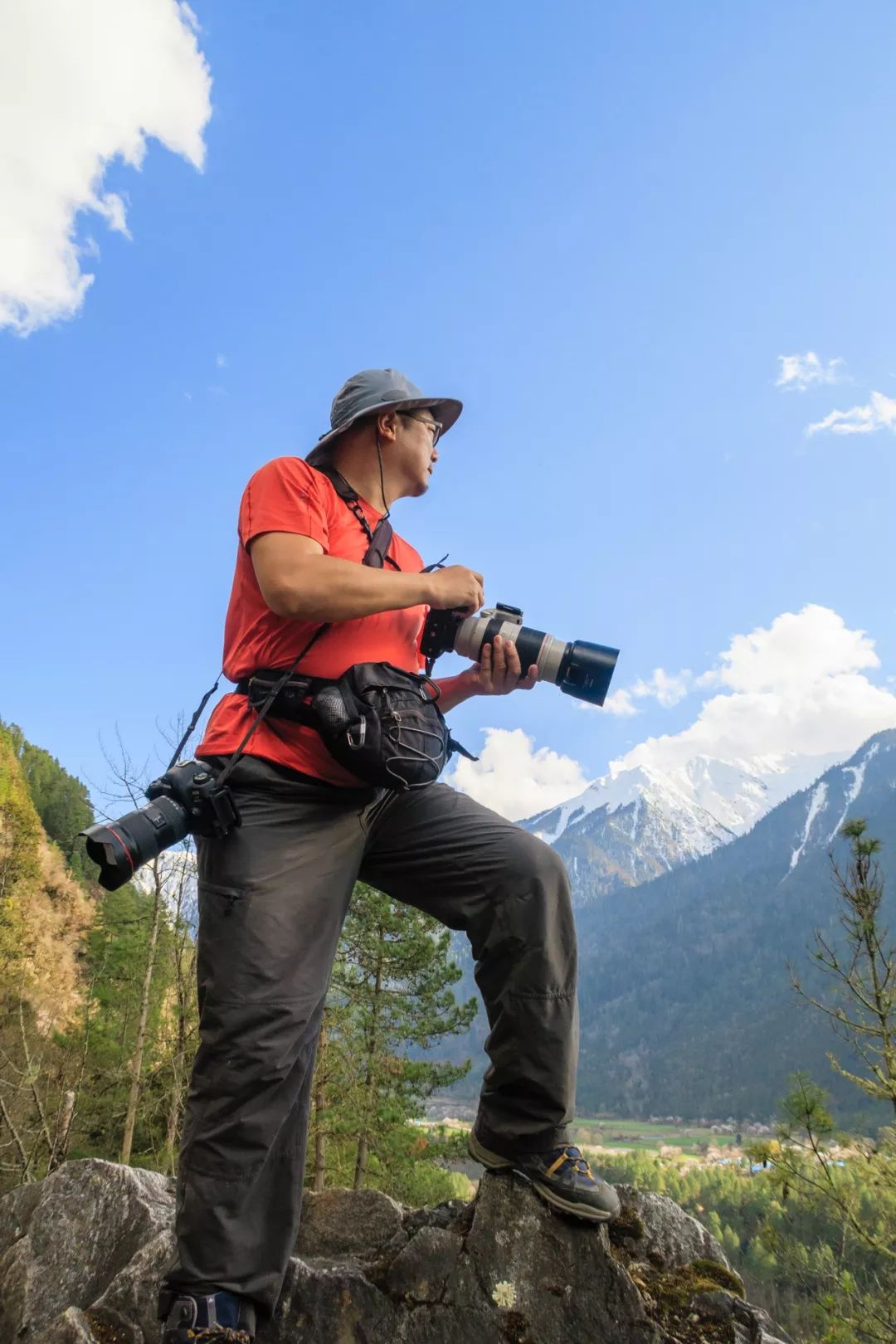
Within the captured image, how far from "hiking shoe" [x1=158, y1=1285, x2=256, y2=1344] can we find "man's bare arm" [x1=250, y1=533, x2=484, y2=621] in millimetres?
1963

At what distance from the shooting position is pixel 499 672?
11.2 ft

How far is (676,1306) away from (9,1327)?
2554 millimetres

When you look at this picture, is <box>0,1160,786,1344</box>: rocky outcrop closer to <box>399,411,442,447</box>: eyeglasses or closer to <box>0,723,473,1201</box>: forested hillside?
<box>399,411,442,447</box>: eyeglasses

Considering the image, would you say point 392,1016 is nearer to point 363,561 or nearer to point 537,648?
point 537,648

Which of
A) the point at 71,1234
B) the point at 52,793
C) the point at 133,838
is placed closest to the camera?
→ the point at 133,838

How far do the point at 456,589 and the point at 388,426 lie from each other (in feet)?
2.80

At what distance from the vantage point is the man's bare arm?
271cm

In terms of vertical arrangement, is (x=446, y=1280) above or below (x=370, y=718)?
below

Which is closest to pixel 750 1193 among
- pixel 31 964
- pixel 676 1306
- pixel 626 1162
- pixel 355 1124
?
pixel 626 1162

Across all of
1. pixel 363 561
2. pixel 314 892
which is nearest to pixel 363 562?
pixel 363 561

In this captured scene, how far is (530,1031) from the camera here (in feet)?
9.46

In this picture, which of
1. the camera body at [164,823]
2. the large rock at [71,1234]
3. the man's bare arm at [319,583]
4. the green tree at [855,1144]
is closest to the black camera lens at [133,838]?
the camera body at [164,823]

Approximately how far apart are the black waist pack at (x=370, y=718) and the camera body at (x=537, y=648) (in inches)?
18.6

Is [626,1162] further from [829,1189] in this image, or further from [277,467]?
[277,467]
